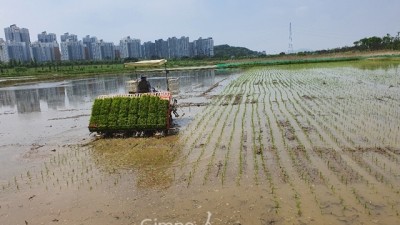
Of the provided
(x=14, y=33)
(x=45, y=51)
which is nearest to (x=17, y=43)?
(x=45, y=51)

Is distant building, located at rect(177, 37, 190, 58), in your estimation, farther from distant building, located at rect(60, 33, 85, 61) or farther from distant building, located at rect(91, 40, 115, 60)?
distant building, located at rect(60, 33, 85, 61)

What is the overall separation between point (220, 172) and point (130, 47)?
571 ft

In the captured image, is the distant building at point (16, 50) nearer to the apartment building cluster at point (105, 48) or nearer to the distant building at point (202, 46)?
the apartment building cluster at point (105, 48)

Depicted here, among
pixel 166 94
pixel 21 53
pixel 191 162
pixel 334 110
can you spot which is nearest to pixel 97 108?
pixel 166 94

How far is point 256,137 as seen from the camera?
1098 cm

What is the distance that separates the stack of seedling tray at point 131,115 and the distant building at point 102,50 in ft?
546

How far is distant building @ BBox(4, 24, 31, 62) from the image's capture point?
489 feet

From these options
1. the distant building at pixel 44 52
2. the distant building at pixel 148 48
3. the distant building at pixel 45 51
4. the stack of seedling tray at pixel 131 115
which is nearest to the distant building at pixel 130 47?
the distant building at pixel 148 48

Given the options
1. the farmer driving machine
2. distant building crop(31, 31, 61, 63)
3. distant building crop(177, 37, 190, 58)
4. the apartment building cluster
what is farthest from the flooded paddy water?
distant building crop(177, 37, 190, 58)

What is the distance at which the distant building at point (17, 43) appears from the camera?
489 feet

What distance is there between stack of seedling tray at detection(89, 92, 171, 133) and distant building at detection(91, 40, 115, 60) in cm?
16646

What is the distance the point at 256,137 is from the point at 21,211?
21.9ft

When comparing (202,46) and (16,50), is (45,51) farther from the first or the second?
(202,46)

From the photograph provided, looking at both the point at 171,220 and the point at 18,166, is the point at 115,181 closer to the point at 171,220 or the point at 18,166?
the point at 171,220
